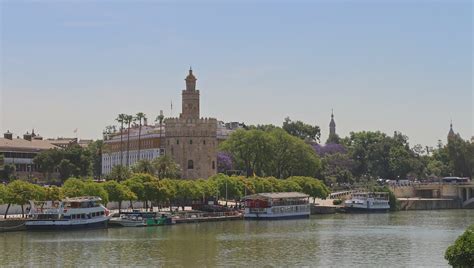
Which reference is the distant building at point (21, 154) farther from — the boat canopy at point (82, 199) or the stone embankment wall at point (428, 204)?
the stone embankment wall at point (428, 204)

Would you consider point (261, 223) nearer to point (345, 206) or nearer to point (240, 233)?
point (240, 233)

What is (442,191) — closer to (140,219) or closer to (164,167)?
(164,167)

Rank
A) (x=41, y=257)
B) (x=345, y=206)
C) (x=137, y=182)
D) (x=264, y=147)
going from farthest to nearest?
(x=264, y=147) < (x=345, y=206) < (x=137, y=182) < (x=41, y=257)

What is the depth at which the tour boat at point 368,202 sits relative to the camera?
4973 inches

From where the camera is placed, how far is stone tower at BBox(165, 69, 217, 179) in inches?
5364

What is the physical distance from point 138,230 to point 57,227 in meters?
7.51

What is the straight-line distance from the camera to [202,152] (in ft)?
450

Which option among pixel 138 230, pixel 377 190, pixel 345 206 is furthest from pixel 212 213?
pixel 377 190

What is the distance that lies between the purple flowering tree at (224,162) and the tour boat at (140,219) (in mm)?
57283

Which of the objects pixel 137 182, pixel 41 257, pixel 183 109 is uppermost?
pixel 183 109

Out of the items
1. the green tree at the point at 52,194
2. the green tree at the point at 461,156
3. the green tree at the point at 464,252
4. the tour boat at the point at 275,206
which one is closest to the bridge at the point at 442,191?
the green tree at the point at 461,156

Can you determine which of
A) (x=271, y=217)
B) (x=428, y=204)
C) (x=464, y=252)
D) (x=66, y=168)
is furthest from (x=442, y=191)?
(x=464, y=252)

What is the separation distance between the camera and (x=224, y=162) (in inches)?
5901

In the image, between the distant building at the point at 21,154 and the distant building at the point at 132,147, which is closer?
the distant building at the point at 21,154
